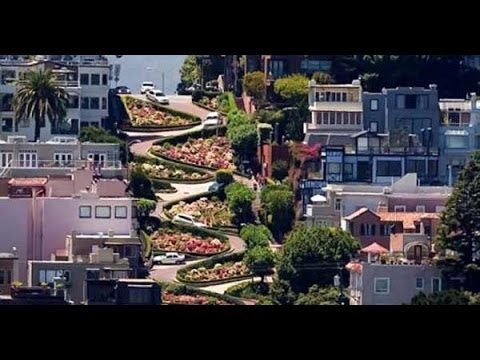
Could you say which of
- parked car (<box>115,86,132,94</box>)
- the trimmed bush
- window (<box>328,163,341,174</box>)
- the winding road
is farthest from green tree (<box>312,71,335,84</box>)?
parked car (<box>115,86,132,94</box>)

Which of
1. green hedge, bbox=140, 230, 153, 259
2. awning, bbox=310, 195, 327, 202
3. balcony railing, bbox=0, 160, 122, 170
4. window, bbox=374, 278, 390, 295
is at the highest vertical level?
balcony railing, bbox=0, 160, 122, 170

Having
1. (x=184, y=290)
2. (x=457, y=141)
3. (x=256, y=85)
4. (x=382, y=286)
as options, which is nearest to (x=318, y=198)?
(x=457, y=141)

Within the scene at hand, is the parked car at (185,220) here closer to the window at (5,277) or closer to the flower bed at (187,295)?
the flower bed at (187,295)

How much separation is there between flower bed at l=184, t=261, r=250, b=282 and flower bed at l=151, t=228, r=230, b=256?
0.60 ft

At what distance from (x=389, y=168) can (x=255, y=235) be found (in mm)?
1867

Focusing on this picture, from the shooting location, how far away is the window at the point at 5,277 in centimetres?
1225

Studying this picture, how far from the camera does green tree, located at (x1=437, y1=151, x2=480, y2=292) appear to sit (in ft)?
39.8

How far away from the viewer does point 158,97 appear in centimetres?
1747

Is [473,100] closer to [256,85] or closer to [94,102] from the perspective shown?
[256,85]

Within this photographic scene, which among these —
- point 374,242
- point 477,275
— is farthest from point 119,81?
point 477,275

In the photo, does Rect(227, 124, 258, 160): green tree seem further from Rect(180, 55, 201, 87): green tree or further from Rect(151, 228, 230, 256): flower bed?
Rect(180, 55, 201, 87): green tree
